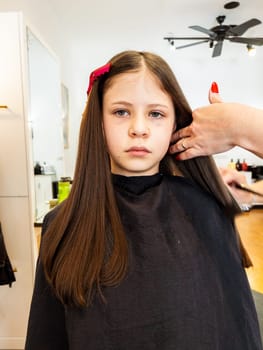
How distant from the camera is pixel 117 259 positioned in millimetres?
618

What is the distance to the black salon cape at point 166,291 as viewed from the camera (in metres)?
0.59

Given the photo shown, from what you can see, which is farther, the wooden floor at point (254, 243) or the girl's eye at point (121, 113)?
the wooden floor at point (254, 243)

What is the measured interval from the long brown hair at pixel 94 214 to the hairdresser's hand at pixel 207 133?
0.04 m

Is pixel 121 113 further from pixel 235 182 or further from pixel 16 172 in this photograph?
pixel 16 172

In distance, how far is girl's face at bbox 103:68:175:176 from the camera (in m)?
0.66

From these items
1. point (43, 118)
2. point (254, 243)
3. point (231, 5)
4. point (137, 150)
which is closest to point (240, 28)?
point (231, 5)

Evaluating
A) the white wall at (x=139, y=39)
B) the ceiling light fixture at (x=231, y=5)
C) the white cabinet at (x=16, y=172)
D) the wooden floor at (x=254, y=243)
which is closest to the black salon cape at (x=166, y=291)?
the white cabinet at (x=16, y=172)

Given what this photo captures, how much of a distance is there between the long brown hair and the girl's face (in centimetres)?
2

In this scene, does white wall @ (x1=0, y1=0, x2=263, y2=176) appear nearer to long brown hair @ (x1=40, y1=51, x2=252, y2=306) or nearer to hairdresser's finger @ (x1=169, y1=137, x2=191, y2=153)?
long brown hair @ (x1=40, y1=51, x2=252, y2=306)

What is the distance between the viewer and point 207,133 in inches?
27.3

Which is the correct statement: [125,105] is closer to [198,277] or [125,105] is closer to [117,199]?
[117,199]

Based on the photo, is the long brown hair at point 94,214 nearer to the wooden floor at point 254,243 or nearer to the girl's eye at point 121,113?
the girl's eye at point 121,113

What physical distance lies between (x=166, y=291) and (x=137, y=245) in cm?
12

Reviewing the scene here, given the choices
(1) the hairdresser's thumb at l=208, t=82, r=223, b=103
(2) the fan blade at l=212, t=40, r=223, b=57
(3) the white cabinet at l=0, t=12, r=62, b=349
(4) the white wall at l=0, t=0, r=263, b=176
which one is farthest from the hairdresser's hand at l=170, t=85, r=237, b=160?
(2) the fan blade at l=212, t=40, r=223, b=57
